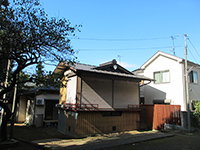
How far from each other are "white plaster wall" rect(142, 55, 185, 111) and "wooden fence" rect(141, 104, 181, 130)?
1.81 meters

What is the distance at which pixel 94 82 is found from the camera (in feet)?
39.2

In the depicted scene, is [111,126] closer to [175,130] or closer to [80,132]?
[80,132]

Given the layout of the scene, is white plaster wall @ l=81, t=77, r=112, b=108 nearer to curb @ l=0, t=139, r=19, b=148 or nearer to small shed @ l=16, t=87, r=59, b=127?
curb @ l=0, t=139, r=19, b=148

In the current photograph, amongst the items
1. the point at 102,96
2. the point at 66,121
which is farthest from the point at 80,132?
the point at 102,96

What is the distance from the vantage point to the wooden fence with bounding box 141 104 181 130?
45.9 ft

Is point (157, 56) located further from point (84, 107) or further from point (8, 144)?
point (8, 144)

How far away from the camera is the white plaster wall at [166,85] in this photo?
16.0m

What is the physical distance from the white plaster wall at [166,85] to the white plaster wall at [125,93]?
15.1 ft

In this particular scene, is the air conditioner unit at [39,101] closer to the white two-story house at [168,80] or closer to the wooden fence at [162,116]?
the white two-story house at [168,80]

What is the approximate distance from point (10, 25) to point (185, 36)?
1324 cm

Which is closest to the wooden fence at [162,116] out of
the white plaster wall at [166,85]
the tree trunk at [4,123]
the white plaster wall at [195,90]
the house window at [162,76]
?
the white plaster wall at [166,85]

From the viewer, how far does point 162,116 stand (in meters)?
14.1

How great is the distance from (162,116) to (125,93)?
3.89m

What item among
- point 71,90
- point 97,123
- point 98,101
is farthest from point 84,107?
point 71,90
